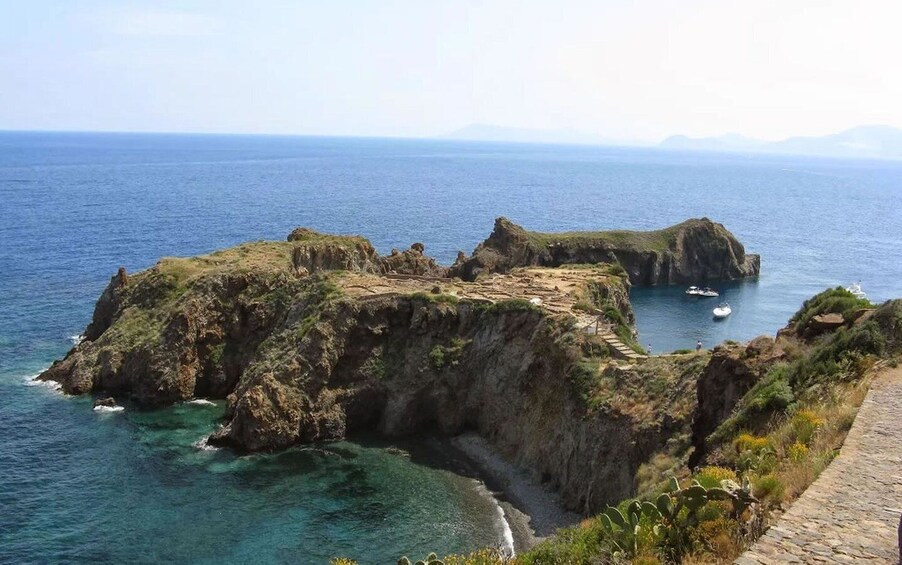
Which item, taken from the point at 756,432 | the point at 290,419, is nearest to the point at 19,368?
A: the point at 290,419

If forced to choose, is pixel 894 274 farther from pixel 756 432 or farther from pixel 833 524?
pixel 833 524

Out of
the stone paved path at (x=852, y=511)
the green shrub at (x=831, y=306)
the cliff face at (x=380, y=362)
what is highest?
the green shrub at (x=831, y=306)

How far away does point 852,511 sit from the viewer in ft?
55.0

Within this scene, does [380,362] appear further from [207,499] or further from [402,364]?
[207,499]

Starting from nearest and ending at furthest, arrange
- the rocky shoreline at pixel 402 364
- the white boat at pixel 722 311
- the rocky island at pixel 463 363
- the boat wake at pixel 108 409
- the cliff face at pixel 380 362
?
the rocky island at pixel 463 363 < the rocky shoreline at pixel 402 364 < the cliff face at pixel 380 362 < the boat wake at pixel 108 409 < the white boat at pixel 722 311

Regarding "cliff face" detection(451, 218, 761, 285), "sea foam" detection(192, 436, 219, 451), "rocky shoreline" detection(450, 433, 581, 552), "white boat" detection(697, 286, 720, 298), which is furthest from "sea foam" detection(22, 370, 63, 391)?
"white boat" detection(697, 286, 720, 298)

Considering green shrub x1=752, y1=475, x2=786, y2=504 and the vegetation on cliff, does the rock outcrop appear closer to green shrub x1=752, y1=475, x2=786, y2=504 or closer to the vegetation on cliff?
the vegetation on cliff

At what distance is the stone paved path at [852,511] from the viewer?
1508 cm

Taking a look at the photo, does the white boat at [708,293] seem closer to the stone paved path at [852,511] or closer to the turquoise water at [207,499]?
the turquoise water at [207,499]

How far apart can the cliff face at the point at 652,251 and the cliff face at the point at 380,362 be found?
4010cm

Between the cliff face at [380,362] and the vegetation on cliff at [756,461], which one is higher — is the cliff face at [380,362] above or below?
below

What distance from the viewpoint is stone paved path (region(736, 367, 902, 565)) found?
15.1m

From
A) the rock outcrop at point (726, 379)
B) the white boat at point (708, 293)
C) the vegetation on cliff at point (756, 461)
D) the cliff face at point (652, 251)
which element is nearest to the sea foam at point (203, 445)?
the vegetation on cliff at point (756, 461)

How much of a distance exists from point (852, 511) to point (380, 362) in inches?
1851
